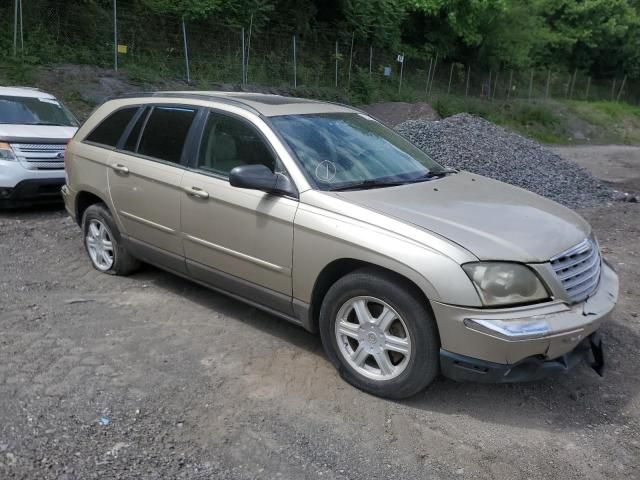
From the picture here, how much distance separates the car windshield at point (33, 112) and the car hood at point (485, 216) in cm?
655

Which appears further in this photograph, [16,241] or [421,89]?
[421,89]

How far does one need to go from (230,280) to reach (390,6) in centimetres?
A: 2514

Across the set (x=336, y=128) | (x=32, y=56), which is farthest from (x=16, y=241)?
(x=32, y=56)

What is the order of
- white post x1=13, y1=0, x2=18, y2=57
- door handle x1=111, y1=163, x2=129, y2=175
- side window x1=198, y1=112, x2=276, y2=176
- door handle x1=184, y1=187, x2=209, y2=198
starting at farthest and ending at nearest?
white post x1=13, y1=0, x2=18, y2=57
door handle x1=111, y1=163, x2=129, y2=175
door handle x1=184, y1=187, x2=209, y2=198
side window x1=198, y1=112, x2=276, y2=176

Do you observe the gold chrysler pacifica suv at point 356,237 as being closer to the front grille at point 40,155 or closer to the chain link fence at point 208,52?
the front grille at point 40,155

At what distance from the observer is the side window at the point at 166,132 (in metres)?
5.02

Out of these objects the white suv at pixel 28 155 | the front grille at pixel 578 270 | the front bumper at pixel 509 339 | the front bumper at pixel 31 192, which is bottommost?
the front bumper at pixel 31 192

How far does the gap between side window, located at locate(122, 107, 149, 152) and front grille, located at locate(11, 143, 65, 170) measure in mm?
3261

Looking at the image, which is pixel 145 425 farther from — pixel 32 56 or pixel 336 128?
pixel 32 56

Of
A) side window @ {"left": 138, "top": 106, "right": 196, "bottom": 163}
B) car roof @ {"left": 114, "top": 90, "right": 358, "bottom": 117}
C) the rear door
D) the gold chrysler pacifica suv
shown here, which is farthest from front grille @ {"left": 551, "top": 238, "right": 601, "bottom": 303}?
side window @ {"left": 138, "top": 106, "right": 196, "bottom": 163}

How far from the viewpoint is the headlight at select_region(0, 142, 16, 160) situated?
795cm

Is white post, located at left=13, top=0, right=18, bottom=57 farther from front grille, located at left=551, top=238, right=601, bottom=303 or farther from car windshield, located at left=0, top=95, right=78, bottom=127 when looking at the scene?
front grille, located at left=551, top=238, right=601, bottom=303

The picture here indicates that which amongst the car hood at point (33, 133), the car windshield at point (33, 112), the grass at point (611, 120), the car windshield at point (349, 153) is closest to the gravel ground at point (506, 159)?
the car hood at point (33, 133)

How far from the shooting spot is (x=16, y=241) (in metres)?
7.04
